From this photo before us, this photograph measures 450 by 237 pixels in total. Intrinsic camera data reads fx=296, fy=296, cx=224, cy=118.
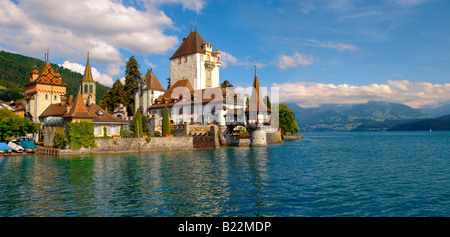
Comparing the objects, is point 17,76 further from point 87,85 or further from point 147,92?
point 147,92

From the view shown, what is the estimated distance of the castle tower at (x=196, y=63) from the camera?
78125mm

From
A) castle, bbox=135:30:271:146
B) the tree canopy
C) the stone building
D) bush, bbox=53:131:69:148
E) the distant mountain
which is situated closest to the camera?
bush, bbox=53:131:69:148

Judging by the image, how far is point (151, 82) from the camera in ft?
247

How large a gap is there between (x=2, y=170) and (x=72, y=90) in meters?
125

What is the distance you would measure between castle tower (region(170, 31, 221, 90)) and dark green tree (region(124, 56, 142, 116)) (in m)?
10.5

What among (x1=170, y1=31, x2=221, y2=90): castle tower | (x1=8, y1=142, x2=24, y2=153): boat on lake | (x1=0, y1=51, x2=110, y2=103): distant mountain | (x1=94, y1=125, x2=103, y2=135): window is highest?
(x1=0, y1=51, x2=110, y2=103): distant mountain

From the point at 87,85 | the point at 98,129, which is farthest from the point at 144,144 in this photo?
the point at 87,85

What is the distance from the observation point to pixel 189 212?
1554cm

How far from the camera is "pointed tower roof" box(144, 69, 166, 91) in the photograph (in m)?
74.9

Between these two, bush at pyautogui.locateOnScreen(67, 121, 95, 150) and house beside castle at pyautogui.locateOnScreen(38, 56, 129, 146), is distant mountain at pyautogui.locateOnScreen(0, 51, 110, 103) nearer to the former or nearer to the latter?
house beside castle at pyautogui.locateOnScreen(38, 56, 129, 146)

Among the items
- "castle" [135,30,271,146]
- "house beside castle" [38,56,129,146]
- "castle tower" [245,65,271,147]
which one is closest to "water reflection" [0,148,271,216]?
"house beside castle" [38,56,129,146]

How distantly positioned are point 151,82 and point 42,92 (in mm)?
24411

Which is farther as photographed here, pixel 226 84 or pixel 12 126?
pixel 226 84
